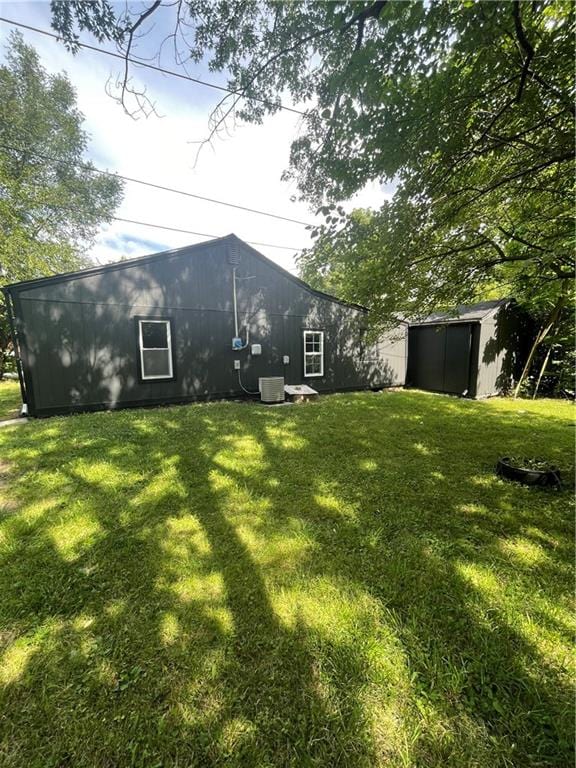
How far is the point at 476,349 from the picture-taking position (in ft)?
28.4

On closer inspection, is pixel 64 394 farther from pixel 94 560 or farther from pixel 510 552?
pixel 510 552

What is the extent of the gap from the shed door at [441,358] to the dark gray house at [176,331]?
8.02 ft

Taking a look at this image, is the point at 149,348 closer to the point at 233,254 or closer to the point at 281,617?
the point at 233,254

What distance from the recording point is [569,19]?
183cm

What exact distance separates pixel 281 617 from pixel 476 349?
30.2ft

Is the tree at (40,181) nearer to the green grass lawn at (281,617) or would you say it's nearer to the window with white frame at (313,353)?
the window with white frame at (313,353)

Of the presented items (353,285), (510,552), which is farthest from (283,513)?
(353,285)

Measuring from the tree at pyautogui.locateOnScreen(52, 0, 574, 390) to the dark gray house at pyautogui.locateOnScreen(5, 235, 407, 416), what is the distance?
1.67 m

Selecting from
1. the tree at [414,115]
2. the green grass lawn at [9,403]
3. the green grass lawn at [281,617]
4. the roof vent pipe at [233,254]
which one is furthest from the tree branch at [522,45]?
the green grass lawn at [9,403]

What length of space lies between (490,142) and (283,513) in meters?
3.73

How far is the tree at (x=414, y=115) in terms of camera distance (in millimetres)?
2010

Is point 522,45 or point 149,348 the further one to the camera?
point 149,348

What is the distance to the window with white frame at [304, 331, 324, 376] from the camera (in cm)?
910

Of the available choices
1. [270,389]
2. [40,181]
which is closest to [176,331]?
[270,389]
